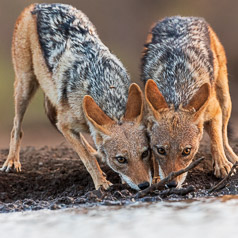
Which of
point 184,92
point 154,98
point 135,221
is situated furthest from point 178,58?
point 135,221

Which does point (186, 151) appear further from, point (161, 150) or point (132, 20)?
point (132, 20)

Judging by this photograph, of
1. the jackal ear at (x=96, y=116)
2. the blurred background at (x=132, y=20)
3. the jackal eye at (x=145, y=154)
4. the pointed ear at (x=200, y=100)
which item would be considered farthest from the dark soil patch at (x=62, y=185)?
the blurred background at (x=132, y=20)

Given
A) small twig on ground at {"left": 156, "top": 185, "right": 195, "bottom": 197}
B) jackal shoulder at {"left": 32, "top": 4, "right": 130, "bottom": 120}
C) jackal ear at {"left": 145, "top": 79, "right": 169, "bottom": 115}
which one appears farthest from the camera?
jackal shoulder at {"left": 32, "top": 4, "right": 130, "bottom": 120}

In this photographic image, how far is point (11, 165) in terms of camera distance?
8484 millimetres

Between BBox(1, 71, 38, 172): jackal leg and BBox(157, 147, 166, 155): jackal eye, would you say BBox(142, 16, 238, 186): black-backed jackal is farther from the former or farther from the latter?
BBox(1, 71, 38, 172): jackal leg

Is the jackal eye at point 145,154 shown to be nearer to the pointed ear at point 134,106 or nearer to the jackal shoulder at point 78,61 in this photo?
the pointed ear at point 134,106

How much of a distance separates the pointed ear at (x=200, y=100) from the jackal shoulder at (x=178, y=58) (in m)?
0.16

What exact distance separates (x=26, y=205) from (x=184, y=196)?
1655 millimetres

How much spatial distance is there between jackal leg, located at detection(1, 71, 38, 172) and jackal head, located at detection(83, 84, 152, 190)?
2195 mm

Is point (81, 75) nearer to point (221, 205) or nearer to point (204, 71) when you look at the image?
point (204, 71)

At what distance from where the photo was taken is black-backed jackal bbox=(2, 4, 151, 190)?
647 centimetres

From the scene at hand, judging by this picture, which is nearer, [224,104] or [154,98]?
[154,98]

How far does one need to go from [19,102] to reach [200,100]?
3.29 m

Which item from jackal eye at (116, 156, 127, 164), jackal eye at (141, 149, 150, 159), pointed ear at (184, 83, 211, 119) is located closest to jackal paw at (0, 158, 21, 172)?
jackal eye at (116, 156, 127, 164)
